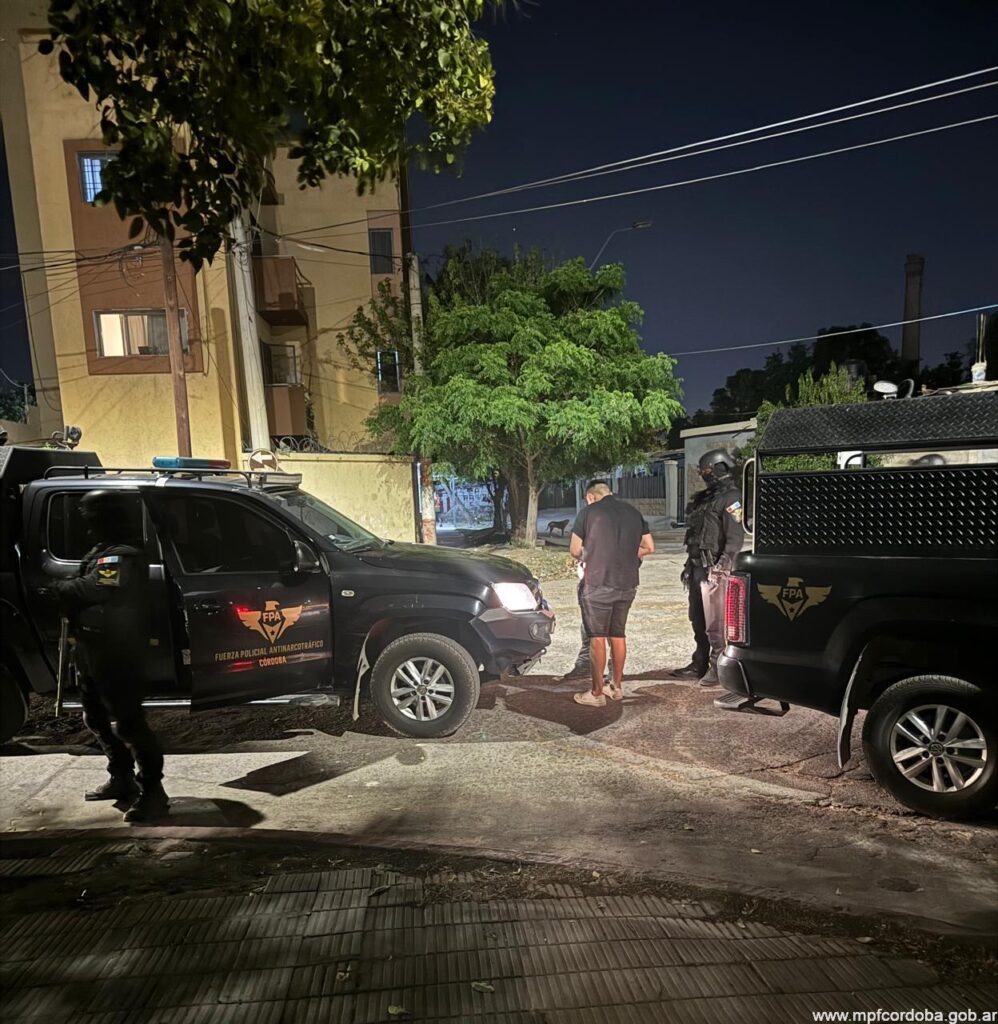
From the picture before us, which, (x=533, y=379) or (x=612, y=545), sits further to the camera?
(x=533, y=379)

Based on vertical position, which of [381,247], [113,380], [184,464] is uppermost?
[381,247]

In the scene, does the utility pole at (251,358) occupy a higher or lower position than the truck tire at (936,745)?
higher

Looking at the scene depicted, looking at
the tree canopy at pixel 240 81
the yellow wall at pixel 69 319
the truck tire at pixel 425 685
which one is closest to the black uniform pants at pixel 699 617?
the truck tire at pixel 425 685

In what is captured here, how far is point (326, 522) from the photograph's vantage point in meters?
5.20

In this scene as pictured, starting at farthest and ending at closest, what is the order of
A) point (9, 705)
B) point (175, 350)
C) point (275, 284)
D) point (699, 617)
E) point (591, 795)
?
point (275, 284) → point (175, 350) → point (699, 617) → point (9, 705) → point (591, 795)

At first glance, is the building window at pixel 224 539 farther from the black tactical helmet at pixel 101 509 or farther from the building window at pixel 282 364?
the building window at pixel 282 364

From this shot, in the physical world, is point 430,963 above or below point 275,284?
below

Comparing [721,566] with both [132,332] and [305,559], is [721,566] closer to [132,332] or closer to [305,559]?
[305,559]

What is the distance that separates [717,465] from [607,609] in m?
Result: 1.74

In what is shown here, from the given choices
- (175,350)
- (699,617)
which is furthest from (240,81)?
(175,350)

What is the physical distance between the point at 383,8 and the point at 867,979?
4.23 meters

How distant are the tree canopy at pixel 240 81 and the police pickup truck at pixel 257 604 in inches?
86.8

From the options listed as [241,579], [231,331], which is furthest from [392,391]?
[241,579]

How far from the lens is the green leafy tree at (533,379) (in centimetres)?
1344
